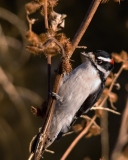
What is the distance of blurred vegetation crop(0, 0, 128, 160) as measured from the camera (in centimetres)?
604

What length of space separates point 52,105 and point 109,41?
14.4 feet

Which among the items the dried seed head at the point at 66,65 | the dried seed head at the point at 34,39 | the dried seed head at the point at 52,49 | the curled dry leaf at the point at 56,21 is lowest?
the dried seed head at the point at 66,65

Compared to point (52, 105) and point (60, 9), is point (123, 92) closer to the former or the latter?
point (60, 9)

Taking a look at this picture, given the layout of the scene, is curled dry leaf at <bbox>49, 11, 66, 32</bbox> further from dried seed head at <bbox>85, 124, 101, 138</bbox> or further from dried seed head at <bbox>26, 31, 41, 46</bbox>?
dried seed head at <bbox>85, 124, 101, 138</bbox>

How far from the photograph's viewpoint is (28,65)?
6.58 meters

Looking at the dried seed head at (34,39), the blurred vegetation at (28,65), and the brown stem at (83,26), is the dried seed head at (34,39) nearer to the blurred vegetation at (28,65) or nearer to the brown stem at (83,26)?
the brown stem at (83,26)

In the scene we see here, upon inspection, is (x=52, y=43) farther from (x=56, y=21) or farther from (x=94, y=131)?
(x=94, y=131)

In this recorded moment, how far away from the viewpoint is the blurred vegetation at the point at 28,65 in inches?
238

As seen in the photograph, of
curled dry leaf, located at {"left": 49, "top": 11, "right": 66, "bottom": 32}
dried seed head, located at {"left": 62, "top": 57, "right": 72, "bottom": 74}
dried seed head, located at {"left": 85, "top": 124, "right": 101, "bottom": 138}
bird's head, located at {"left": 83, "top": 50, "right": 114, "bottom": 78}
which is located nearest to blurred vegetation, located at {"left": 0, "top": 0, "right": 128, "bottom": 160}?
bird's head, located at {"left": 83, "top": 50, "right": 114, "bottom": 78}

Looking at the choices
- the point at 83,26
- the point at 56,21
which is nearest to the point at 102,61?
the point at 56,21

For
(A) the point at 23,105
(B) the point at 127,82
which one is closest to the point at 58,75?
(B) the point at 127,82

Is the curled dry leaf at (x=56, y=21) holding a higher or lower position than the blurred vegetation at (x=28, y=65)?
higher

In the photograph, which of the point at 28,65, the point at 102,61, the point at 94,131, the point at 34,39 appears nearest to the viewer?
the point at 34,39

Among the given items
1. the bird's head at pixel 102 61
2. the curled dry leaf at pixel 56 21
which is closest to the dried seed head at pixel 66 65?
the curled dry leaf at pixel 56 21
